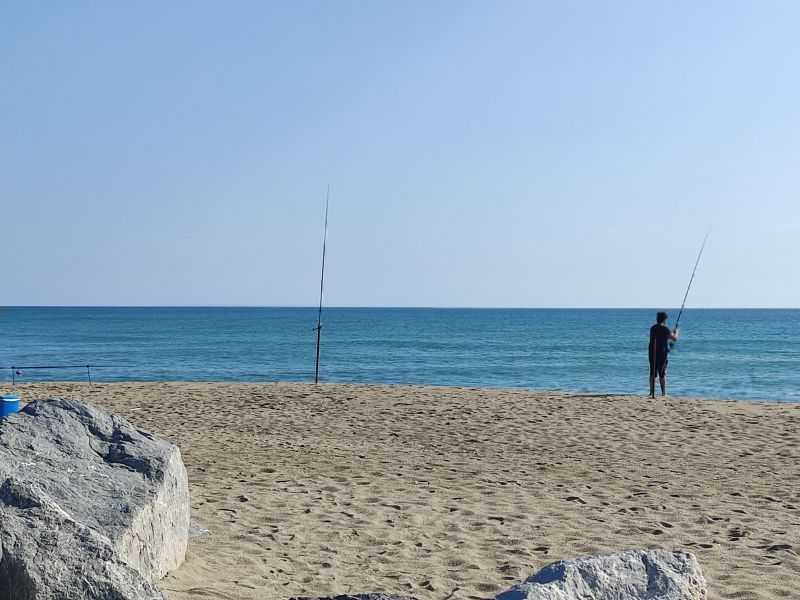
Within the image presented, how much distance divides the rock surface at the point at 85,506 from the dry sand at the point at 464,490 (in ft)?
1.69

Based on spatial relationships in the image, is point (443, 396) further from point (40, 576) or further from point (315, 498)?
point (40, 576)

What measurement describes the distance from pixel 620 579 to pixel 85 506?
2.69 metres

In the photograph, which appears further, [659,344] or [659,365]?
[659,365]

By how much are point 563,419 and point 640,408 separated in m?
2.12

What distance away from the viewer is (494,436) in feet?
36.7

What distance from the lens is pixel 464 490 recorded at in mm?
8039

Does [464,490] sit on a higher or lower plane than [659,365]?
lower

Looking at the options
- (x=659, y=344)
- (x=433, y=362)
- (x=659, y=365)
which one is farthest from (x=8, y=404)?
(x=433, y=362)

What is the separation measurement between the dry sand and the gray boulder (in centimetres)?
155

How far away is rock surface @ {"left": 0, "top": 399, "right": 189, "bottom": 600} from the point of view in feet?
10.8

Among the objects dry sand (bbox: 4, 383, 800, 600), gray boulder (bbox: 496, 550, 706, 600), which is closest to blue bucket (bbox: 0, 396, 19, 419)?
dry sand (bbox: 4, 383, 800, 600)

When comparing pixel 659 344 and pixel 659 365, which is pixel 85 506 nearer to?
pixel 659 344

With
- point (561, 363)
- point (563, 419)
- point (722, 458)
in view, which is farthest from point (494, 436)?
point (561, 363)

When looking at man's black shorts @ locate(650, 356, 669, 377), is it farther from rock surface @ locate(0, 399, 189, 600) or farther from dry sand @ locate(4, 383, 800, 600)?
rock surface @ locate(0, 399, 189, 600)
